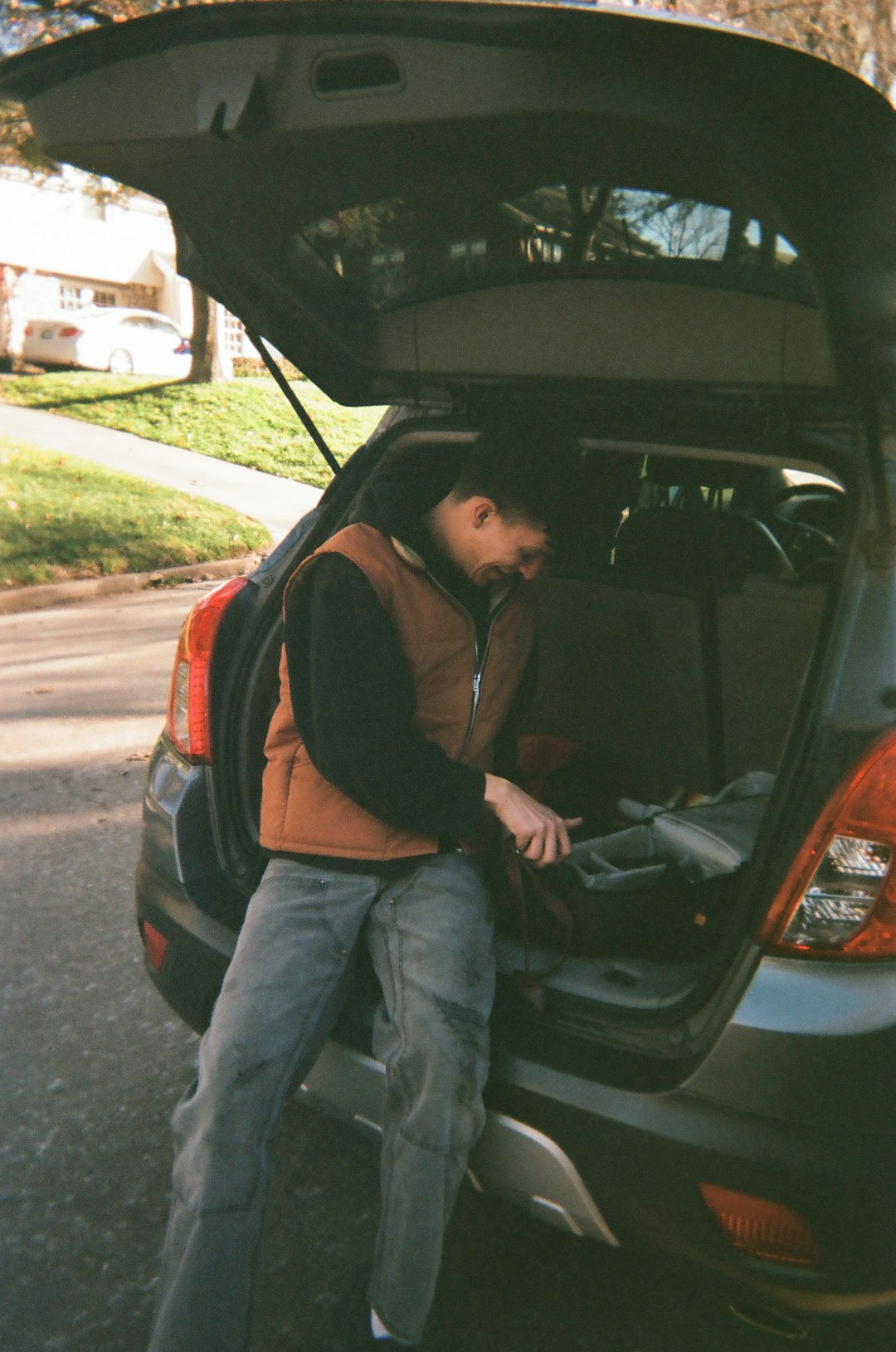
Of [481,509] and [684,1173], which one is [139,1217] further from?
[481,509]

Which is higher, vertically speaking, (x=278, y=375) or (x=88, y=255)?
(x=88, y=255)

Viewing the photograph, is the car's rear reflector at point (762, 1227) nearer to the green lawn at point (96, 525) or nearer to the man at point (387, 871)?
the man at point (387, 871)

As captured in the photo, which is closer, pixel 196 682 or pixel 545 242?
pixel 545 242

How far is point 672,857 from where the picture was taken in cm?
241

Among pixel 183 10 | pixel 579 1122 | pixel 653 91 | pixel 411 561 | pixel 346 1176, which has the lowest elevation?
pixel 346 1176

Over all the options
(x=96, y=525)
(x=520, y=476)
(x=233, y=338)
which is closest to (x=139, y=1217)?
(x=520, y=476)

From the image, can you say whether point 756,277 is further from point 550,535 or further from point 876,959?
point 876,959

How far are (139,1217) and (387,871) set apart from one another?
0.95m

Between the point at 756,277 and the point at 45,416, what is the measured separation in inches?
600

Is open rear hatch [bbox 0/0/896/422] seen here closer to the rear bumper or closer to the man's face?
the man's face

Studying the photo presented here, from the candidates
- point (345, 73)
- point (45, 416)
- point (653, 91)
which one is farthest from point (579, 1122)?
point (45, 416)

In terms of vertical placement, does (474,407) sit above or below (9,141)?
below

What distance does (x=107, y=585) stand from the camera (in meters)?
9.31

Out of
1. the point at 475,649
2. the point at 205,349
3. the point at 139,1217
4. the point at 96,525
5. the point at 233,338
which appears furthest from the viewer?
the point at 233,338
